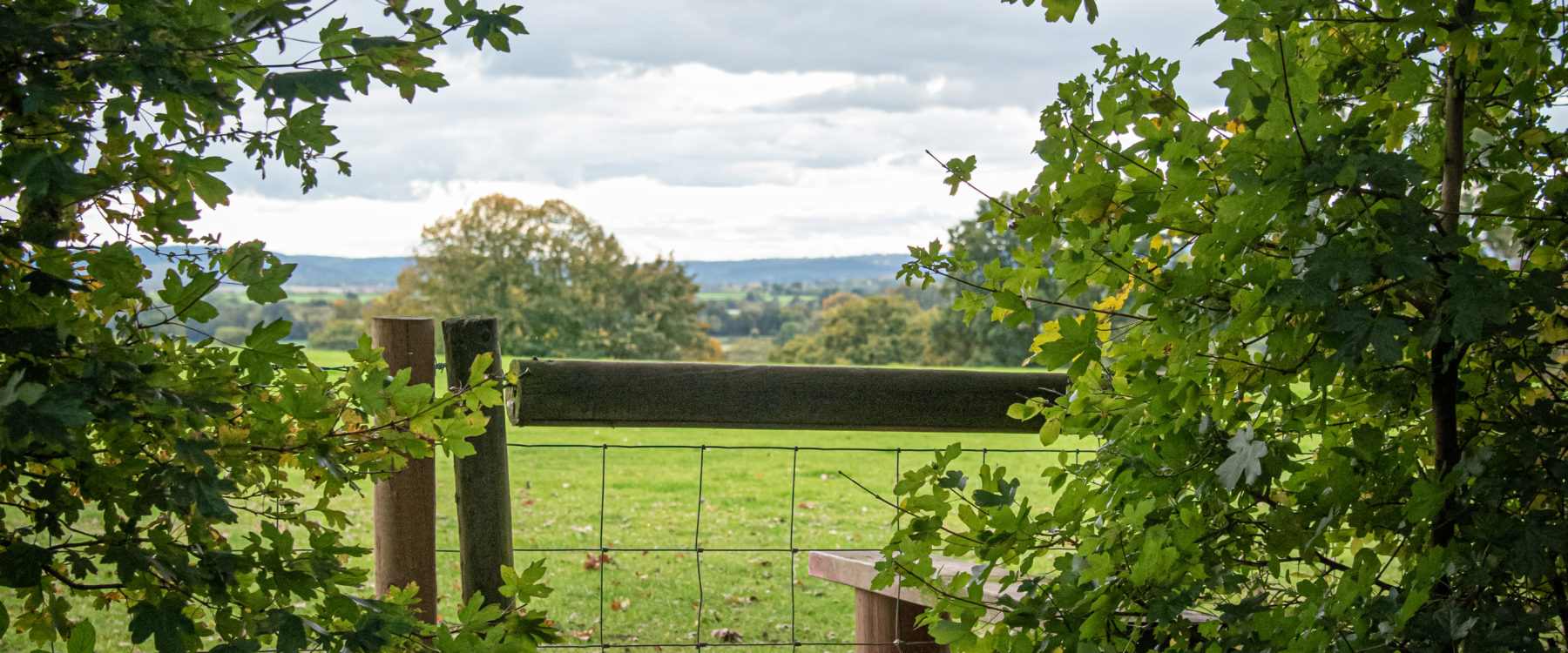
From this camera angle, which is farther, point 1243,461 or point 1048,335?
point 1048,335

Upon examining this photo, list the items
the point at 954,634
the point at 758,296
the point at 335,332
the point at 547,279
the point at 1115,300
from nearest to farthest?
the point at 954,634 < the point at 1115,300 < the point at 335,332 < the point at 547,279 < the point at 758,296

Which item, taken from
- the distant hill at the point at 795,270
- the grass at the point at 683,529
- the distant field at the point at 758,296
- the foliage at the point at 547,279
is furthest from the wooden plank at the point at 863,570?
the distant field at the point at 758,296

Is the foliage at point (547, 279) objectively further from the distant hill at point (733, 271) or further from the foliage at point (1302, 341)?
the foliage at point (1302, 341)

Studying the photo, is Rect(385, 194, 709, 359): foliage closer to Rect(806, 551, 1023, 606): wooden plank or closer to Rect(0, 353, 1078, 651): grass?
Rect(0, 353, 1078, 651): grass

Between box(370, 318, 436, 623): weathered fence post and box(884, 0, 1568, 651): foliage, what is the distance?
1.10m

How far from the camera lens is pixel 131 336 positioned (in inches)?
39.2

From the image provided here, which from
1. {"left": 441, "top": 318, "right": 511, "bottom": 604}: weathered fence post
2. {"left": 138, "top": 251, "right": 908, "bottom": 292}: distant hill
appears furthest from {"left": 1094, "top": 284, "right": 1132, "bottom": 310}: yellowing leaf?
{"left": 138, "top": 251, "right": 908, "bottom": 292}: distant hill

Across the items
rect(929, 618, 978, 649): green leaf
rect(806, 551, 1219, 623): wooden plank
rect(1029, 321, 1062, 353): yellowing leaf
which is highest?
rect(1029, 321, 1062, 353): yellowing leaf

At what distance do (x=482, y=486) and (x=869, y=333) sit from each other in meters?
27.9

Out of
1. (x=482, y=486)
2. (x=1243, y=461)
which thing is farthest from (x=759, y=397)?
(x=1243, y=461)

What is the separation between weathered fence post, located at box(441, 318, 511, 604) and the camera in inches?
76.6

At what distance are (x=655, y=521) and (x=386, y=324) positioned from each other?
7343 mm

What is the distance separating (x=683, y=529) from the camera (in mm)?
8750

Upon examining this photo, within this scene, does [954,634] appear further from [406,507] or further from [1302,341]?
[406,507]
